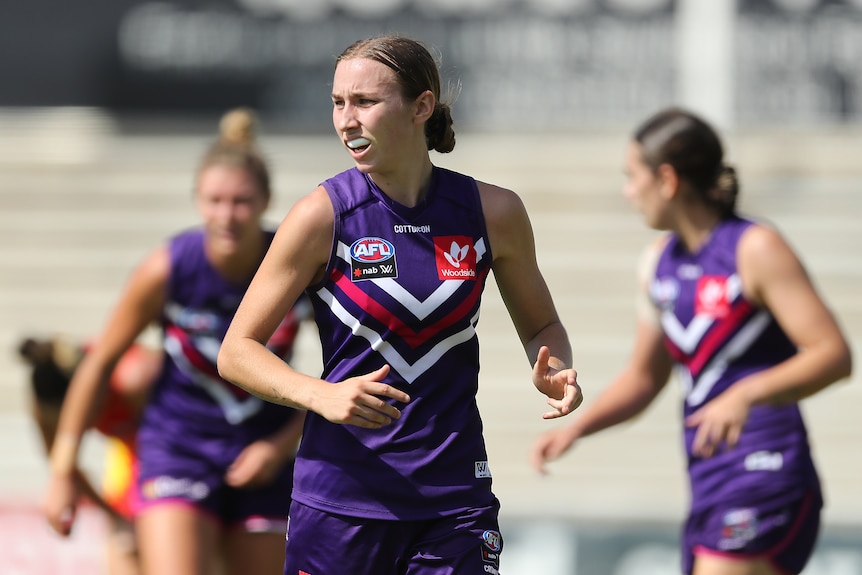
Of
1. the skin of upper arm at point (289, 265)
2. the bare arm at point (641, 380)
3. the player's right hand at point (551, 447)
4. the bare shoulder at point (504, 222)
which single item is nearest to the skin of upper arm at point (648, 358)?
the bare arm at point (641, 380)

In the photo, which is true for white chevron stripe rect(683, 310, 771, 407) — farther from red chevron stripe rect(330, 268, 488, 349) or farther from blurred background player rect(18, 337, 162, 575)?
blurred background player rect(18, 337, 162, 575)

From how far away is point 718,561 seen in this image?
4.07m

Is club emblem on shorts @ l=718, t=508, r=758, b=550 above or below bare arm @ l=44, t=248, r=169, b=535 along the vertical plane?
below

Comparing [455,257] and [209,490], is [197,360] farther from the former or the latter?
[455,257]

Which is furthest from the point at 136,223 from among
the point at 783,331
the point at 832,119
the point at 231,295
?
the point at 783,331

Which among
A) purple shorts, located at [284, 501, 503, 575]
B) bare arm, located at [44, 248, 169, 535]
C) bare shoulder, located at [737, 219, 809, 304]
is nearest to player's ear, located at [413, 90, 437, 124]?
purple shorts, located at [284, 501, 503, 575]

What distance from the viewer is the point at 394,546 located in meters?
2.93

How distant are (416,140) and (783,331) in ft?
5.60

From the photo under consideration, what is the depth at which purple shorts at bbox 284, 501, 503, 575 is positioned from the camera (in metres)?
2.91

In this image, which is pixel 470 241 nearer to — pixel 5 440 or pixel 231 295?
pixel 231 295

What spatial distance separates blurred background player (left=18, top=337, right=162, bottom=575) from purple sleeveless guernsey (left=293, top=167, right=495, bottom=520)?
2.12m

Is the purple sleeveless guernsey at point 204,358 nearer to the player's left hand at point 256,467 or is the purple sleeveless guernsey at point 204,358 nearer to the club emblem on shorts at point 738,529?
the player's left hand at point 256,467

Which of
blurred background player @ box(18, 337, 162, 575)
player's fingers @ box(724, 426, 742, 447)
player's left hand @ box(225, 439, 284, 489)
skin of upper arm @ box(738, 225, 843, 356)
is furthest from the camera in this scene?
blurred background player @ box(18, 337, 162, 575)

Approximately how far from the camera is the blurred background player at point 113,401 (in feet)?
16.1
